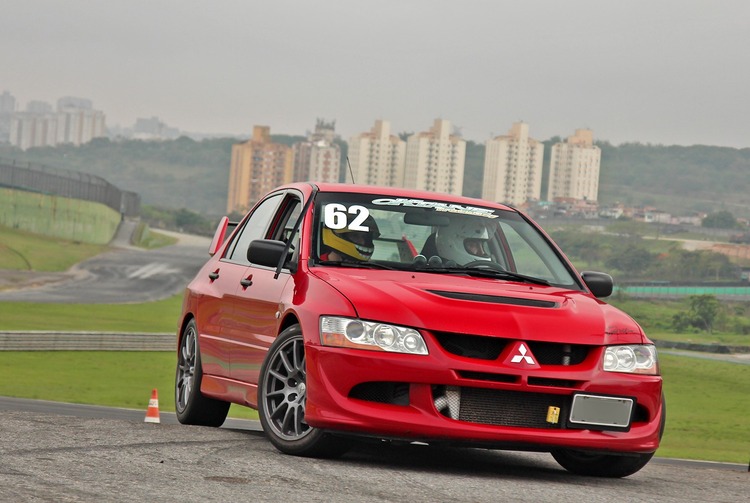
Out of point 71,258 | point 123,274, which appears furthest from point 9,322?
point 71,258

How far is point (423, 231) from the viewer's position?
775 centimetres

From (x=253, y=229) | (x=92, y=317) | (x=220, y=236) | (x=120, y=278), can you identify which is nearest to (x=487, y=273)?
(x=253, y=229)

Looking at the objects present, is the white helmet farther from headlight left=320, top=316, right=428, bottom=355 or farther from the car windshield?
headlight left=320, top=316, right=428, bottom=355

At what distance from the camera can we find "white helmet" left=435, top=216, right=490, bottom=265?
7719 millimetres

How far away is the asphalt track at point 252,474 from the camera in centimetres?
528

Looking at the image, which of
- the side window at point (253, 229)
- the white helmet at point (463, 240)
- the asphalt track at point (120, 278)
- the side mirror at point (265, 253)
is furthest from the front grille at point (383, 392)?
the asphalt track at point (120, 278)

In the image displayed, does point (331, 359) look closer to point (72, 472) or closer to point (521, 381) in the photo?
point (521, 381)

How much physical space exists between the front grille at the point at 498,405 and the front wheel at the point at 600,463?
748mm

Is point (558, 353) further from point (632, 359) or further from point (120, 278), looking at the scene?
point (120, 278)

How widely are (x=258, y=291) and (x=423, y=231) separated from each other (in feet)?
3.41

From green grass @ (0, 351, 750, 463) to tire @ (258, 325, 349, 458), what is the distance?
1503 cm

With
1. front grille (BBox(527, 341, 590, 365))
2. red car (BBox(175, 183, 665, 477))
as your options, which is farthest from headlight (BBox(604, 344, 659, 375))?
front grille (BBox(527, 341, 590, 365))

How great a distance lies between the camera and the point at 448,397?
6.43 meters

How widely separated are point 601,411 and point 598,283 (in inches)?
51.7
